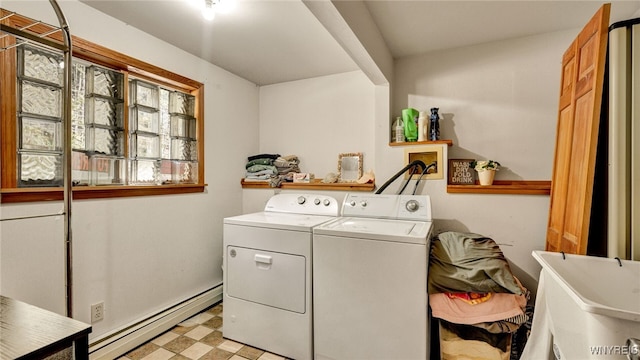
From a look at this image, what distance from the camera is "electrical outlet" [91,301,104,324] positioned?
179 cm

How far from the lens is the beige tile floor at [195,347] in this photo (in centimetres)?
185

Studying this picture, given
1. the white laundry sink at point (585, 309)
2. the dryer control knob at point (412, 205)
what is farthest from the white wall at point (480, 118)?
the white laundry sink at point (585, 309)

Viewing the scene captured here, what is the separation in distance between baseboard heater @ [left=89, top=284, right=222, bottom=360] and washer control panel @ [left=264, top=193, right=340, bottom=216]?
1.03 metres

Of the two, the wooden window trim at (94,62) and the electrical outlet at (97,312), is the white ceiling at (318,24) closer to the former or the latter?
the wooden window trim at (94,62)

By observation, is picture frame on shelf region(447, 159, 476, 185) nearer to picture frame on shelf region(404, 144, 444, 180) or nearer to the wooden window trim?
picture frame on shelf region(404, 144, 444, 180)

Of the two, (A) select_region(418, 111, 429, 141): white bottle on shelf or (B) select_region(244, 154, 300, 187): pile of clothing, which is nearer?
(A) select_region(418, 111, 429, 141): white bottle on shelf

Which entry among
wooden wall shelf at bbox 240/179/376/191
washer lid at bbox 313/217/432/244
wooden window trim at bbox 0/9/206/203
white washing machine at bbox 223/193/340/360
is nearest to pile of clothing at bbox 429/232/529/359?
washer lid at bbox 313/217/432/244

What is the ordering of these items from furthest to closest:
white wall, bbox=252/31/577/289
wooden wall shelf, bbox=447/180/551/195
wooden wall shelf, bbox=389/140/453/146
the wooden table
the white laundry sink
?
wooden wall shelf, bbox=389/140/453/146 → white wall, bbox=252/31/577/289 → wooden wall shelf, bbox=447/180/551/195 → the white laundry sink → the wooden table

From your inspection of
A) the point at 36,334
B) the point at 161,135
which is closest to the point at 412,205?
the point at 36,334

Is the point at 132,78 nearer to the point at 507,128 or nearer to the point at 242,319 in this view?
the point at 242,319

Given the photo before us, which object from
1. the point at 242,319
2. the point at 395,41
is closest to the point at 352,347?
the point at 242,319

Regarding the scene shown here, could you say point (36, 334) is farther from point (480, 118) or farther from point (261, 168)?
point (480, 118)

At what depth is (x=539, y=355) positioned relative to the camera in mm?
1361

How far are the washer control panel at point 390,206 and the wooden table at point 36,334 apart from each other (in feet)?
5.64
